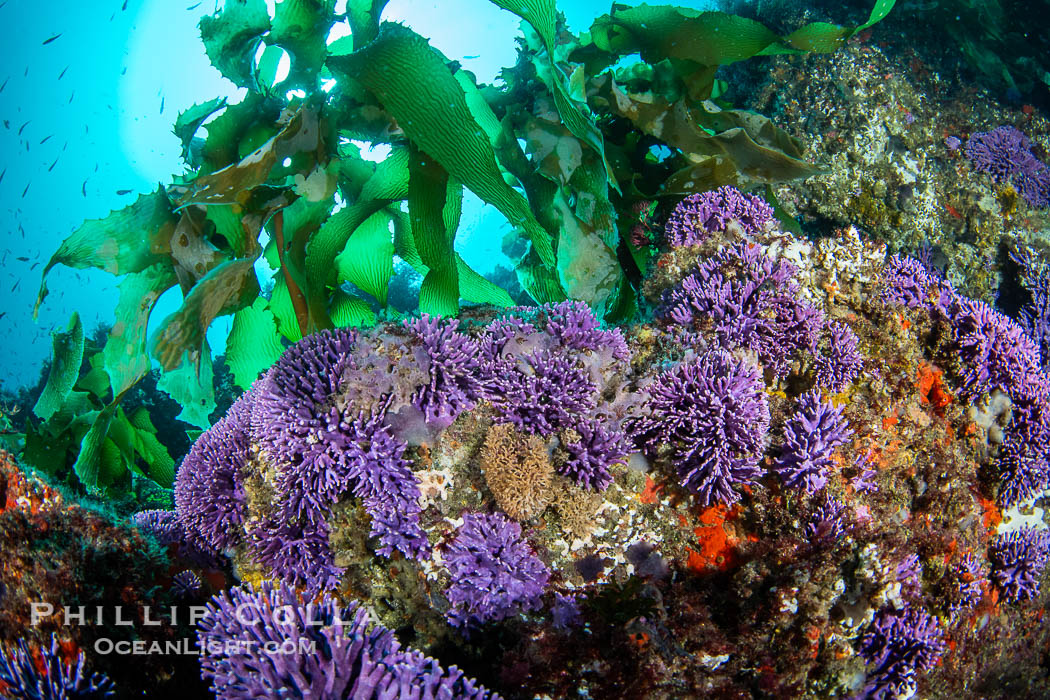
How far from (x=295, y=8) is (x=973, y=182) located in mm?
6469

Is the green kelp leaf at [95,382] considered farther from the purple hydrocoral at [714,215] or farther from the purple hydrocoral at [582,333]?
the purple hydrocoral at [714,215]

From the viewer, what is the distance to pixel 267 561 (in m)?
2.37

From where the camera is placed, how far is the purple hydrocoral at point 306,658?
1.71 meters

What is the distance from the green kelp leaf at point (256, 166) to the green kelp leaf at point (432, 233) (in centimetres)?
64

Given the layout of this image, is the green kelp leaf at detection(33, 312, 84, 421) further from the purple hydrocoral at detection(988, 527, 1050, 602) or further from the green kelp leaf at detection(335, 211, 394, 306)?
the purple hydrocoral at detection(988, 527, 1050, 602)

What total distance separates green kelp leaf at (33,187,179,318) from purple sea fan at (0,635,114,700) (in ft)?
6.48

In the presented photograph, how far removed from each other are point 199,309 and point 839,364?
3528 millimetres

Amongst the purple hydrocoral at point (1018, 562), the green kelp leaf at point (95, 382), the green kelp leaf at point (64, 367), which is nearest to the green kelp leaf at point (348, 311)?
the green kelp leaf at point (64, 367)

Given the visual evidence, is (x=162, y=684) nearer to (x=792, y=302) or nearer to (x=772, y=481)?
(x=772, y=481)

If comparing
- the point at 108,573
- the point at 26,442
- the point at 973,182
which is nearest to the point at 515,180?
the point at 108,573

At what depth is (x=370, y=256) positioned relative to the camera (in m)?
3.44

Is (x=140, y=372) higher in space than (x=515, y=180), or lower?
lower

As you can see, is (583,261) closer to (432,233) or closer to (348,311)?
(432,233)

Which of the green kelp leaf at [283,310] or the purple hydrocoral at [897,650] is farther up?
the green kelp leaf at [283,310]
